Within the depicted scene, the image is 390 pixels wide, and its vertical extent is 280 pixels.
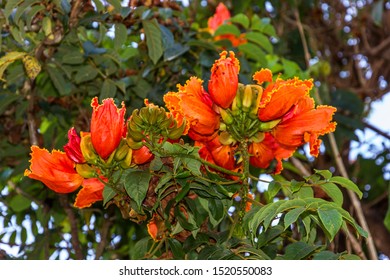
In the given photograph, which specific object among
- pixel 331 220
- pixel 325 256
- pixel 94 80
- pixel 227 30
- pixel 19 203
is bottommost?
pixel 19 203

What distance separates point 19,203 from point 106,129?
1.00 meters

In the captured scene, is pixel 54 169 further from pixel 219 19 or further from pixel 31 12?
pixel 219 19

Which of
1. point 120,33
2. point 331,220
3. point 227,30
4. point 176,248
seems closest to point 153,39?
point 120,33

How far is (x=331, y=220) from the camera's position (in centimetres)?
111

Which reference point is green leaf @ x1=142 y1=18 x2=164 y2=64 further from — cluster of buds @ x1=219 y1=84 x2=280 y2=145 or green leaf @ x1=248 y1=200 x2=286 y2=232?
green leaf @ x1=248 y1=200 x2=286 y2=232

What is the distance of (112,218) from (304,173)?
610mm

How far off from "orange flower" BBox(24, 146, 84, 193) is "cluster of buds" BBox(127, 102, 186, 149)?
0.13m

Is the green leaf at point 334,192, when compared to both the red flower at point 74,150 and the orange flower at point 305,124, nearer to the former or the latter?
the orange flower at point 305,124

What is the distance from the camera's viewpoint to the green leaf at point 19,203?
2109mm

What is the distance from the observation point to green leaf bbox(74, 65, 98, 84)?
187 centimetres

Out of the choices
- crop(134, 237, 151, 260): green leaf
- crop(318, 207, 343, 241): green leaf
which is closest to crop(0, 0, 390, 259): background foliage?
crop(134, 237, 151, 260): green leaf

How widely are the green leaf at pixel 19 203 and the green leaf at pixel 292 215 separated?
1138 millimetres

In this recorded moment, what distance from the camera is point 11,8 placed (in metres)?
1.63

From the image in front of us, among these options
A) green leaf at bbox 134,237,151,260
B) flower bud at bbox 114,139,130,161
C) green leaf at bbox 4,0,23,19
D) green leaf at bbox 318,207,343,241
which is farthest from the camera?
green leaf at bbox 4,0,23,19
